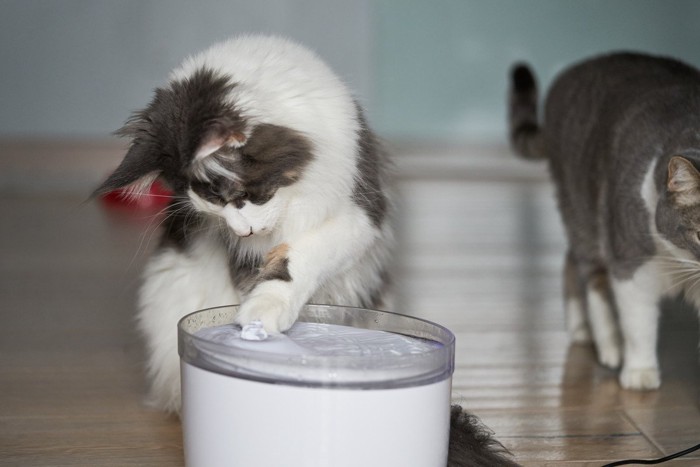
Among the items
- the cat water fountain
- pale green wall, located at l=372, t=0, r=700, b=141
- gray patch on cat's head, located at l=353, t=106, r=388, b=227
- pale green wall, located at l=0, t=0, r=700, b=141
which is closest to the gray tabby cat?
gray patch on cat's head, located at l=353, t=106, r=388, b=227

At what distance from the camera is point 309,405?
46.4 inches

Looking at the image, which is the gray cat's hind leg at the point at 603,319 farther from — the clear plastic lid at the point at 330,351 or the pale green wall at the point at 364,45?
the pale green wall at the point at 364,45

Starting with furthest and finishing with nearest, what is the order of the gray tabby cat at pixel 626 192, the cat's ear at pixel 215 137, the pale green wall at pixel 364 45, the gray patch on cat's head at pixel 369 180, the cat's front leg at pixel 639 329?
1. the pale green wall at pixel 364 45
2. the cat's front leg at pixel 639 329
3. the gray tabby cat at pixel 626 192
4. the gray patch on cat's head at pixel 369 180
5. the cat's ear at pixel 215 137

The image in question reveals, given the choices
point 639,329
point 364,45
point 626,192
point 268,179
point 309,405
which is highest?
point 364,45

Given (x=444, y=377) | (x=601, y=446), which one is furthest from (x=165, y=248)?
(x=601, y=446)

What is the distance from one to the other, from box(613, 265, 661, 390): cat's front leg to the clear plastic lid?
0.76 metres

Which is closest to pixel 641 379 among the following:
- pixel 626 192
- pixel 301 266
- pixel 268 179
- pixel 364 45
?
pixel 626 192

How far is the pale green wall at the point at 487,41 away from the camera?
5.21 meters

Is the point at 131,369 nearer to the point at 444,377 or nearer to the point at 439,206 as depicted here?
the point at 444,377

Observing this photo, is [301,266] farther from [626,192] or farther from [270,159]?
[626,192]

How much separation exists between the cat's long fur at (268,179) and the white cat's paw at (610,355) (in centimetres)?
70

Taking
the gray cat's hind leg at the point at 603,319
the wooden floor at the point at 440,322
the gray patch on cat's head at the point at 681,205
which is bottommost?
the wooden floor at the point at 440,322

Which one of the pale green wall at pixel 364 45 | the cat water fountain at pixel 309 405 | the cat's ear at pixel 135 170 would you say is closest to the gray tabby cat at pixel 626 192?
the cat water fountain at pixel 309 405

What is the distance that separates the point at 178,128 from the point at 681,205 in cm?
100
